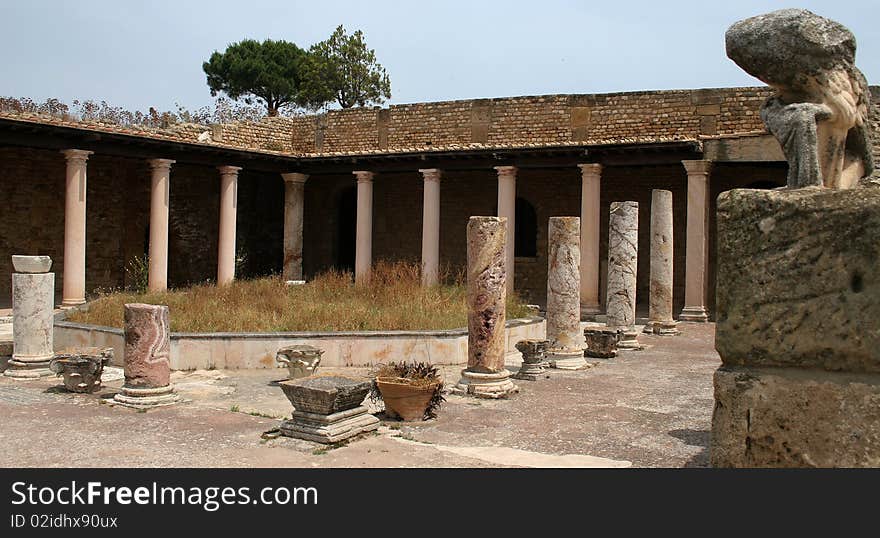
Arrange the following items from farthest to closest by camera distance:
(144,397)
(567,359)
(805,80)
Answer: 1. (567,359)
2. (144,397)
3. (805,80)

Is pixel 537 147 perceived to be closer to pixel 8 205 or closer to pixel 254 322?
pixel 254 322

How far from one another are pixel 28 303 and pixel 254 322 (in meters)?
3.01

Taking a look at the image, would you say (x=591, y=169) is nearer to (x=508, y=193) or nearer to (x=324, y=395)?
(x=508, y=193)

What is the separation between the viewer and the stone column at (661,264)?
15.5 m

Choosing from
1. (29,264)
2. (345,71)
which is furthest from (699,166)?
(345,71)

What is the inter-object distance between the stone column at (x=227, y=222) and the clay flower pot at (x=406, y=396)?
513 inches

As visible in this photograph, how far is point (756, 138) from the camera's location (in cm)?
1692

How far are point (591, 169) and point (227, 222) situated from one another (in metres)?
9.01

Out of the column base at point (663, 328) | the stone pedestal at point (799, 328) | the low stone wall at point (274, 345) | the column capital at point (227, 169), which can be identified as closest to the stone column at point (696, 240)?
the column base at point (663, 328)

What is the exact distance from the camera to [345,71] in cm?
4044

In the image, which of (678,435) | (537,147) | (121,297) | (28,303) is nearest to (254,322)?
(28,303)

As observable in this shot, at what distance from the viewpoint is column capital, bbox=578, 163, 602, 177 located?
60.6ft

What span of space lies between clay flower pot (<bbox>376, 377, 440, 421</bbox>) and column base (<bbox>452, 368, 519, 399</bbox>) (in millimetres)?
1230

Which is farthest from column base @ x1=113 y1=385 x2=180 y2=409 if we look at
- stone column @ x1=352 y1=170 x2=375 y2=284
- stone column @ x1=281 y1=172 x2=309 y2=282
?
stone column @ x1=281 y1=172 x2=309 y2=282
